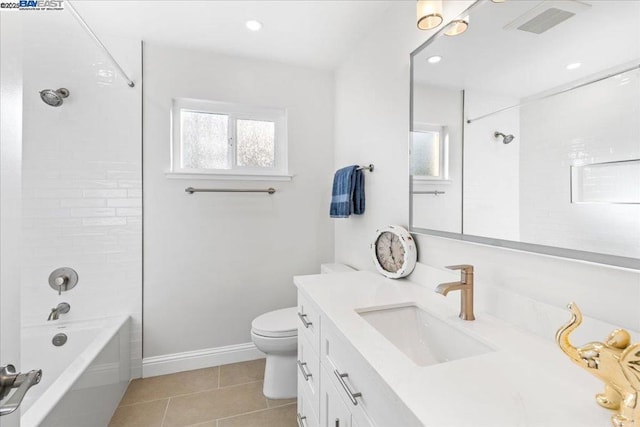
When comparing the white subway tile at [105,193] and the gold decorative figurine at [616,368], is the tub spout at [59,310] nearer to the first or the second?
the white subway tile at [105,193]

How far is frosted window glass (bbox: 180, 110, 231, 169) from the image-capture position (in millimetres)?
2330

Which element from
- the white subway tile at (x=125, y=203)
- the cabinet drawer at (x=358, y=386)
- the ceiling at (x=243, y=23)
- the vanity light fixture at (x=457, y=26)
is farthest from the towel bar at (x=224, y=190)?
the vanity light fixture at (x=457, y=26)

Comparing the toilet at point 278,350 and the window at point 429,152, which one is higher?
the window at point 429,152

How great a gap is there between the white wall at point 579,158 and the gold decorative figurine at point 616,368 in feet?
1.03

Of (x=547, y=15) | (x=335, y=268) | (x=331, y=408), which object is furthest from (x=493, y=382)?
(x=335, y=268)

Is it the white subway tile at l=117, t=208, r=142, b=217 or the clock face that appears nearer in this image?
the clock face

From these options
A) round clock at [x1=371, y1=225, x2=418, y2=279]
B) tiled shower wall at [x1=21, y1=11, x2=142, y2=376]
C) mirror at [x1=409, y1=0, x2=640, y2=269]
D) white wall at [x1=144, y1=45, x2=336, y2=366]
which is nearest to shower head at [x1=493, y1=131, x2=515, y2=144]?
mirror at [x1=409, y1=0, x2=640, y2=269]

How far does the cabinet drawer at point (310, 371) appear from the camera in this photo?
4.03 ft

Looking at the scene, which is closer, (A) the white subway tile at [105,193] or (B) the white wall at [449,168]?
(B) the white wall at [449,168]

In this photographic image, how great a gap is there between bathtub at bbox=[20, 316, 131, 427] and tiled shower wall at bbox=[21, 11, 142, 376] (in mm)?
93

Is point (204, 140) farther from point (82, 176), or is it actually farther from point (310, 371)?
point (310, 371)

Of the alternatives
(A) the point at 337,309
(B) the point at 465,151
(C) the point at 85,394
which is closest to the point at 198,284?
(C) the point at 85,394

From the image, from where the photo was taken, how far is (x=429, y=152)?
143 cm

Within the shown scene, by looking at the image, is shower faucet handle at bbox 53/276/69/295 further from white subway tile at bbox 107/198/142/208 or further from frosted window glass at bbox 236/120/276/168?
frosted window glass at bbox 236/120/276/168
